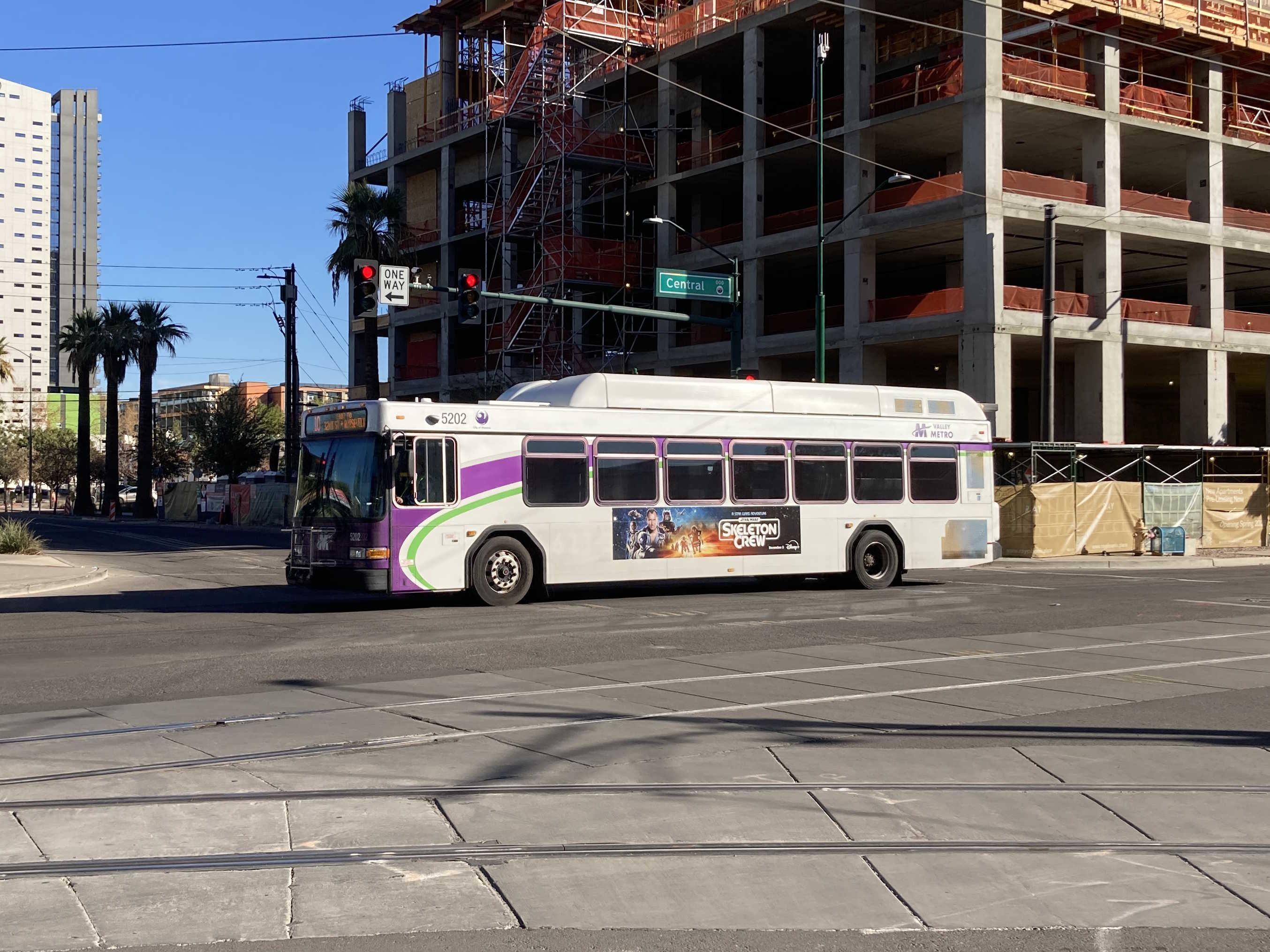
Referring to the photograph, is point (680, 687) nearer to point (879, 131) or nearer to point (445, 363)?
point (879, 131)

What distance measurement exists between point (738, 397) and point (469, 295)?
824 centimetres

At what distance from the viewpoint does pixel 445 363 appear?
62.4 metres

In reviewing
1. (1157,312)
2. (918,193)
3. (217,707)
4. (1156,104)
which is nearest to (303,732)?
(217,707)

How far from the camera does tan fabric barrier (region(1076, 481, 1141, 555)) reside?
112 feet

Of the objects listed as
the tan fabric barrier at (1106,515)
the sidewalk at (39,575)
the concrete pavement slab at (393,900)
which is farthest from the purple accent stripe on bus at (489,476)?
the tan fabric barrier at (1106,515)

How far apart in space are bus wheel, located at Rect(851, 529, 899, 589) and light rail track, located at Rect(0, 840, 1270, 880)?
52.6 feet

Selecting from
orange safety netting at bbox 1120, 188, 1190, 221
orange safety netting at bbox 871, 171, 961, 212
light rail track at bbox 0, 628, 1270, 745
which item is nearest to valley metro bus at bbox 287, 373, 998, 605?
light rail track at bbox 0, 628, 1270, 745

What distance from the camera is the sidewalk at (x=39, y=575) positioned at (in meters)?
23.6

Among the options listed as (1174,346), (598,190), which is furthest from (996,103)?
(598,190)

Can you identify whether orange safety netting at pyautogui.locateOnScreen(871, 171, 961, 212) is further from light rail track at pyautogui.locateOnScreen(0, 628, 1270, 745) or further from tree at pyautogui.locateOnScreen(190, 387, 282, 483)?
tree at pyautogui.locateOnScreen(190, 387, 282, 483)

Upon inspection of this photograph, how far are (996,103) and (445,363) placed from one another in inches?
1208

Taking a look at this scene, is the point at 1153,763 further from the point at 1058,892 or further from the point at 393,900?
the point at 393,900

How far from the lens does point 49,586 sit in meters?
24.5

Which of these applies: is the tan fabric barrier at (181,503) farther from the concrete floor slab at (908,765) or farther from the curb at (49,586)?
the concrete floor slab at (908,765)
